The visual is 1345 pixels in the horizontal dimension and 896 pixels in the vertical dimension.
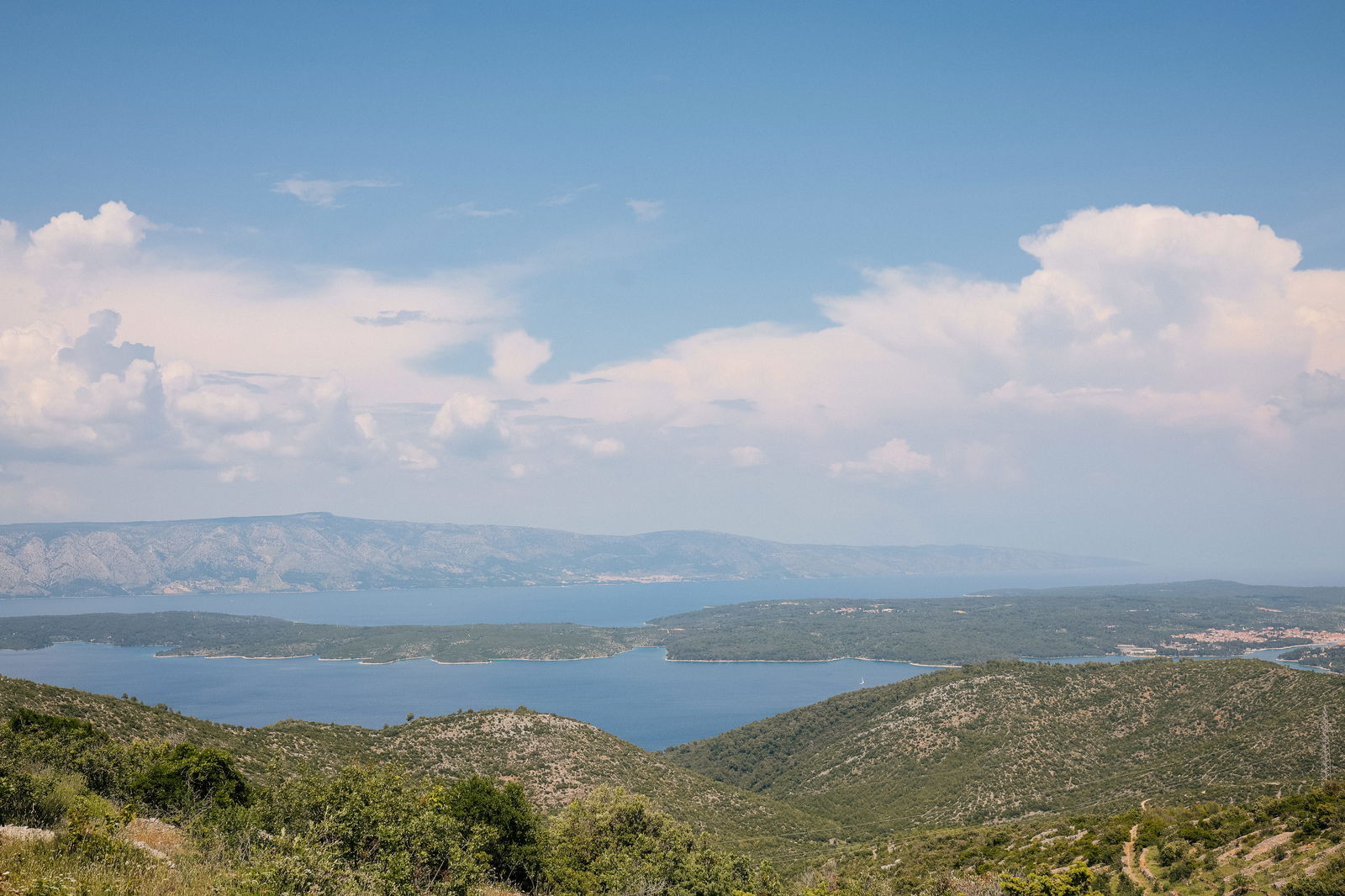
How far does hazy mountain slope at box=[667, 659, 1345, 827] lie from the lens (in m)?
60.8

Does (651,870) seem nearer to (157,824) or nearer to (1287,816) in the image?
(157,824)

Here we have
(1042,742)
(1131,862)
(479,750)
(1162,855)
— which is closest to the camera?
(1162,855)

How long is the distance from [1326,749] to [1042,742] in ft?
115

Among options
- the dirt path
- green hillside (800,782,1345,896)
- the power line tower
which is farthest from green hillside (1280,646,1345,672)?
the dirt path

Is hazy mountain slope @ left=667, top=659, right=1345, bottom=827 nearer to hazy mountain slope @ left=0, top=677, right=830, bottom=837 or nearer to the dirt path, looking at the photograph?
hazy mountain slope @ left=0, top=677, right=830, bottom=837

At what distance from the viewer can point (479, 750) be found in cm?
6438

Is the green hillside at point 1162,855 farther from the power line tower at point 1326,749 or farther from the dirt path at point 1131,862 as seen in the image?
Answer: the power line tower at point 1326,749

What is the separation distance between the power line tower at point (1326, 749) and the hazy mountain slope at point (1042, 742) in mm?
693

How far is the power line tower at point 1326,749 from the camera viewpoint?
4638 cm

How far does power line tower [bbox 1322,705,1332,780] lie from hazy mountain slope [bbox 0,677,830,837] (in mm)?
36858

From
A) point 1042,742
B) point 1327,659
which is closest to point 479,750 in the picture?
point 1042,742

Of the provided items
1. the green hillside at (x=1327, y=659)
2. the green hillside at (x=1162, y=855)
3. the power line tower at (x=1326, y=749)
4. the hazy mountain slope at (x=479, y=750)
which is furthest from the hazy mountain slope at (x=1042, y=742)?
the green hillside at (x=1327, y=659)

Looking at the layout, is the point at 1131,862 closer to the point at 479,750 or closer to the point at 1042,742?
the point at 479,750

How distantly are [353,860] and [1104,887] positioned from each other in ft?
82.4
